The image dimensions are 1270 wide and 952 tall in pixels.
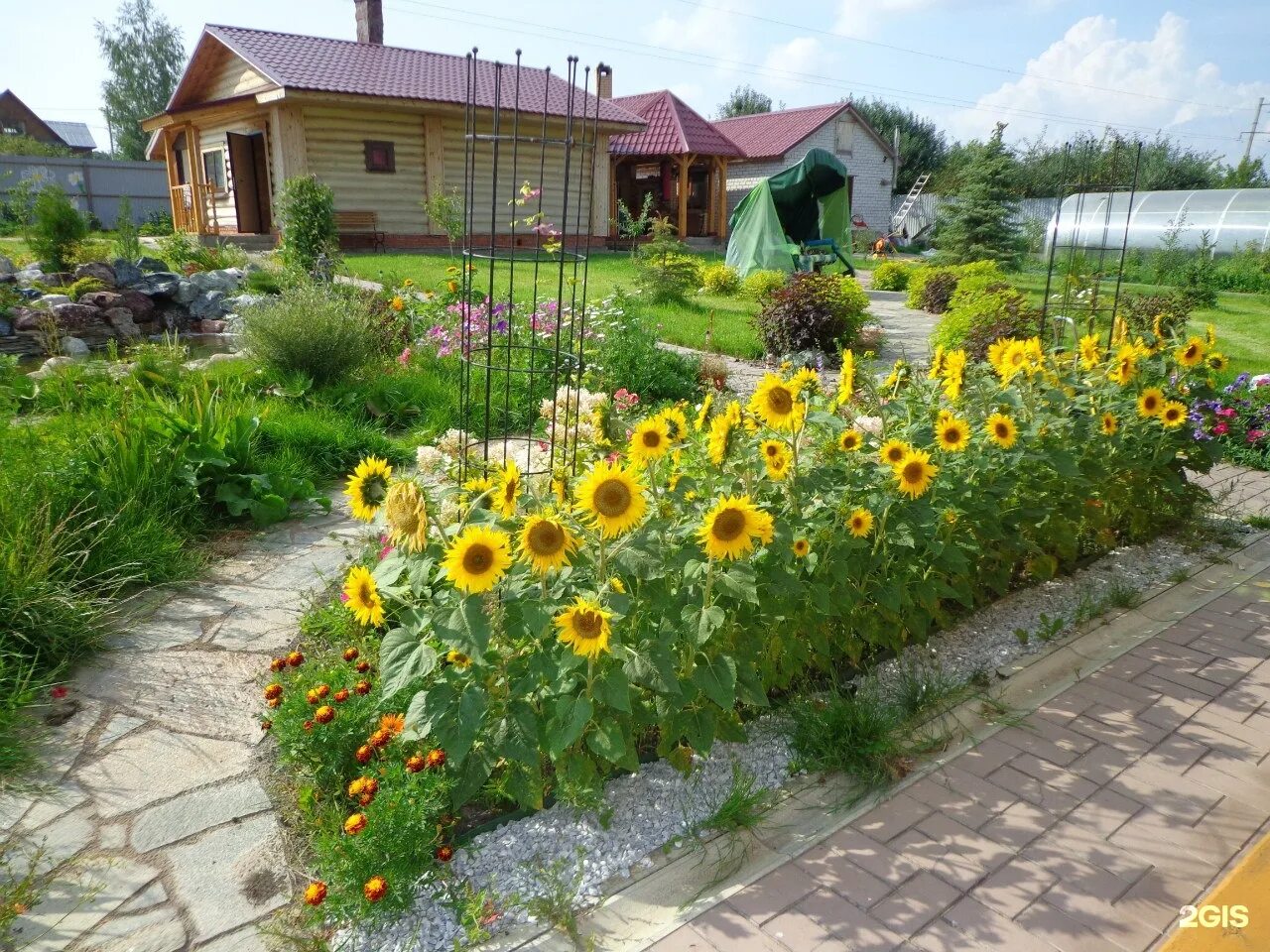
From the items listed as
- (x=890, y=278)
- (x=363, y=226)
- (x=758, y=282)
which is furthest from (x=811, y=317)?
(x=363, y=226)

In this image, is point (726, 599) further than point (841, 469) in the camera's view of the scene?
No

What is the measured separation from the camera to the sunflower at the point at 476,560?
1.94m

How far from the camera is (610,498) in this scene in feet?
6.88

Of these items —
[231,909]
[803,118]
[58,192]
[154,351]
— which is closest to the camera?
[231,909]

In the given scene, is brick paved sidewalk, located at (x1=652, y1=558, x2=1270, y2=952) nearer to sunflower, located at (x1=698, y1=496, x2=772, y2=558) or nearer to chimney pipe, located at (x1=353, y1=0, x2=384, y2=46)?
sunflower, located at (x1=698, y1=496, x2=772, y2=558)

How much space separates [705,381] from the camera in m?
6.73

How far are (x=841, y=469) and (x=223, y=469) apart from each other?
9.98 feet

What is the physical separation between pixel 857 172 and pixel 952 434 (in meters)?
31.3

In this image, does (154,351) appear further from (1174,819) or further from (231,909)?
(1174,819)

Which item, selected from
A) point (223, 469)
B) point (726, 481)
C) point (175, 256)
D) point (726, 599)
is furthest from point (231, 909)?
point (175, 256)

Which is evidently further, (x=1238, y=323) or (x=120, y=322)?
(x=1238, y=323)

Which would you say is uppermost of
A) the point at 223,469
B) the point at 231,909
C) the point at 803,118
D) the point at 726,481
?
the point at 803,118

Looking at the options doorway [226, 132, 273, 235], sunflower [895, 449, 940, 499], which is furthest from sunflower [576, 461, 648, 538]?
doorway [226, 132, 273, 235]

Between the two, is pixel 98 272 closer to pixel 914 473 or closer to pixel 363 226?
pixel 363 226
